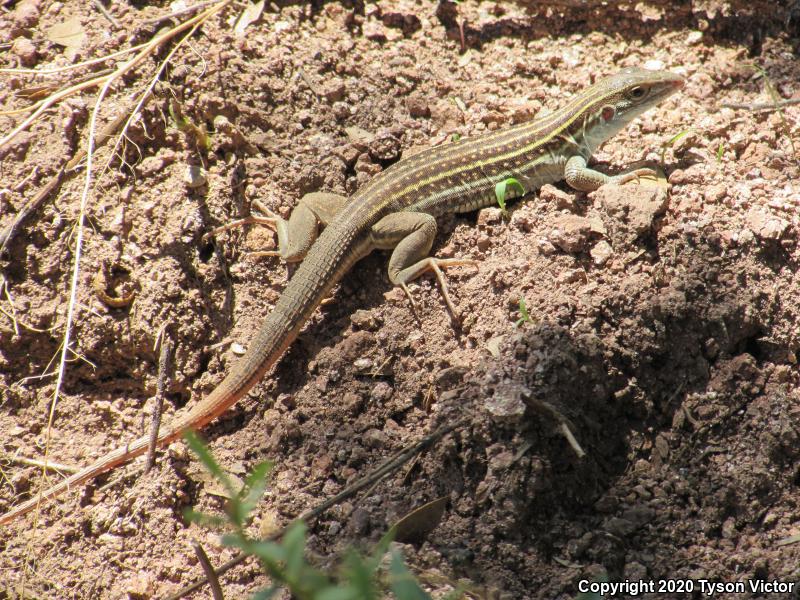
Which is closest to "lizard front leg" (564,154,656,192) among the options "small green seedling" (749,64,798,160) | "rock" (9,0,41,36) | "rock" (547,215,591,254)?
"rock" (547,215,591,254)

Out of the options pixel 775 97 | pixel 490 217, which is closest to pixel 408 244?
pixel 490 217

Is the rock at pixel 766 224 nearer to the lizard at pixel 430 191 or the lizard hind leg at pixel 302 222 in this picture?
the lizard at pixel 430 191

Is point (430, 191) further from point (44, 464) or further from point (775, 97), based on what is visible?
point (44, 464)

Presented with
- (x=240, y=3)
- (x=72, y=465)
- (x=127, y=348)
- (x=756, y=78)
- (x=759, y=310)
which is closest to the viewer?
(x=759, y=310)

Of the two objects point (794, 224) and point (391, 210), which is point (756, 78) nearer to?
point (794, 224)

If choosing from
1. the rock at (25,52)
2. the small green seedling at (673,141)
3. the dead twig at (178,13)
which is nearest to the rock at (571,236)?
the small green seedling at (673,141)

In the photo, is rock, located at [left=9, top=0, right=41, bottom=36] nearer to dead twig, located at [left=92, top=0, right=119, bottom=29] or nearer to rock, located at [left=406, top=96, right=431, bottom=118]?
dead twig, located at [left=92, top=0, right=119, bottom=29]

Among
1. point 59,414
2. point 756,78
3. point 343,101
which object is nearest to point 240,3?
point 343,101
